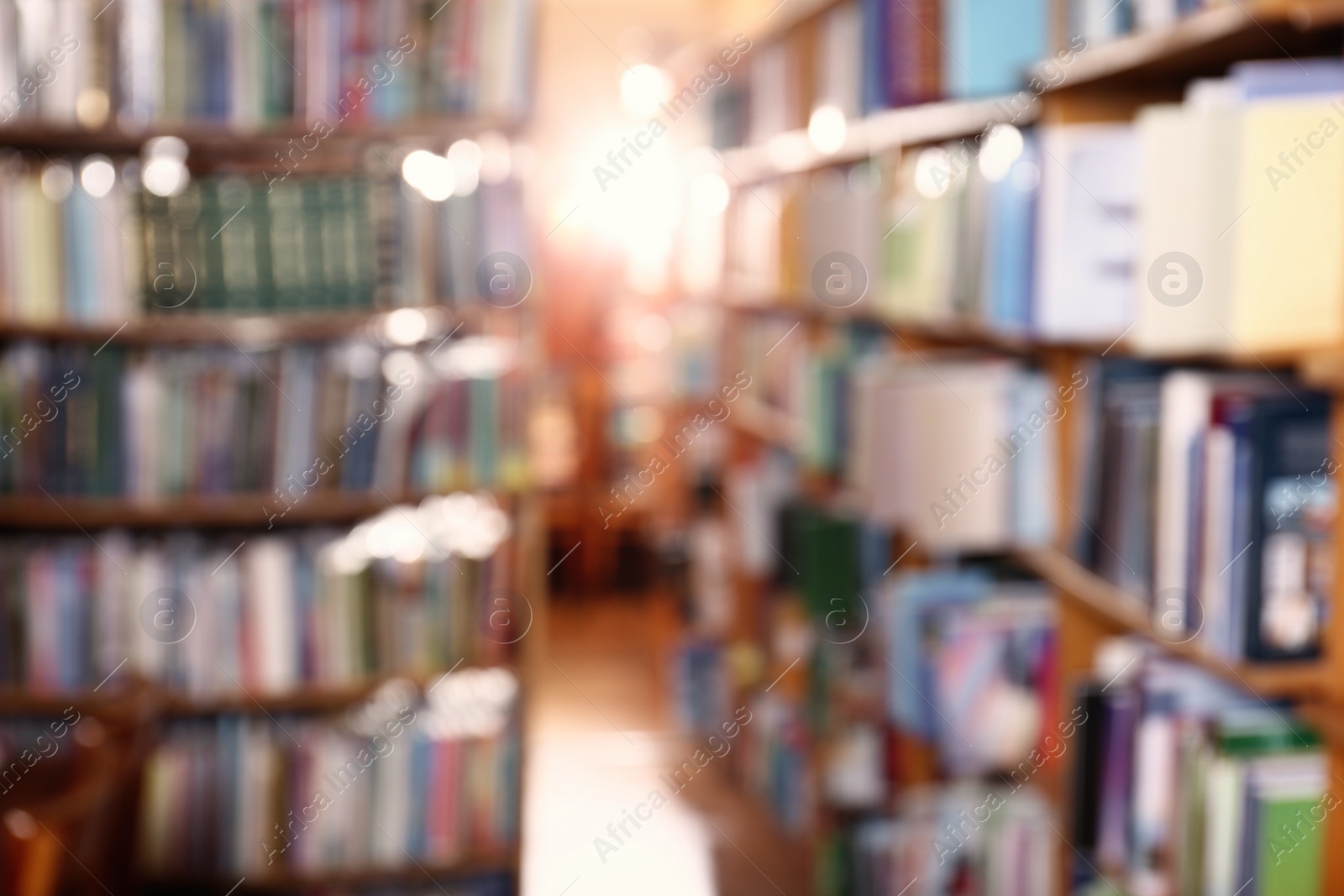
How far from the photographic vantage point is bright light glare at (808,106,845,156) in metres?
3.37

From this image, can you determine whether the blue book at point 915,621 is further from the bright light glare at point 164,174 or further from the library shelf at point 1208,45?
the bright light glare at point 164,174

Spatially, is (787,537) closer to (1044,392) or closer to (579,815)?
(579,815)

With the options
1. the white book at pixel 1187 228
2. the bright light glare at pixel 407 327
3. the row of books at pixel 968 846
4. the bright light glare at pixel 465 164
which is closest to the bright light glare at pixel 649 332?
the bright light glare at pixel 465 164

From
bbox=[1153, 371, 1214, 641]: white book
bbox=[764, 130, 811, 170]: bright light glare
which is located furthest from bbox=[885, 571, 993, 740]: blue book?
bbox=[764, 130, 811, 170]: bright light glare

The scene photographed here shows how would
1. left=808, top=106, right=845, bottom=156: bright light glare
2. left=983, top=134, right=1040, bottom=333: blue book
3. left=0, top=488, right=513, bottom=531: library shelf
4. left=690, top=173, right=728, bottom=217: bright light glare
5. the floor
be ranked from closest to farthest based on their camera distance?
left=983, top=134, right=1040, bottom=333: blue book, left=0, top=488, right=513, bottom=531: library shelf, left=808, top=106, right=845, bottom=156: bright light glare, the floor, left=690, top=173, right=728, bottom=217: bright light glare

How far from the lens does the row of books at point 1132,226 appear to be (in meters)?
1.46

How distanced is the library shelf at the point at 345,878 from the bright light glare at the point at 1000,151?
1.84m

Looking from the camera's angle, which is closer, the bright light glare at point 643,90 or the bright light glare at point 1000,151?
the bright light glare at point 1000,151

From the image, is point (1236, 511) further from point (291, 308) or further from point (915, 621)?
point (291, 308)

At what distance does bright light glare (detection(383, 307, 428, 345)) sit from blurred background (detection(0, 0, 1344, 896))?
1cm

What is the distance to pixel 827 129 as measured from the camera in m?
3.47

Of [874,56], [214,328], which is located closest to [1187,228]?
[874,56]

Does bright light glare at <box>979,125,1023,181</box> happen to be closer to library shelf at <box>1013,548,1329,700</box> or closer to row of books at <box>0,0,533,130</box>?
library shelf at <box>1013,548,1329,700</box>

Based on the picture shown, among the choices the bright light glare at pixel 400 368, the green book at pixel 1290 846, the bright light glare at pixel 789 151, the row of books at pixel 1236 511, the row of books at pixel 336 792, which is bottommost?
the row of books at pixel 336 792
